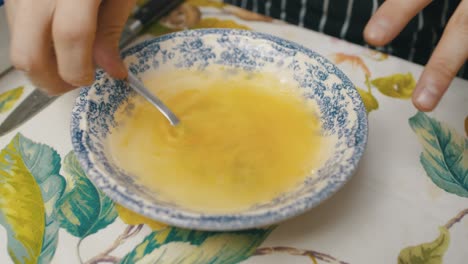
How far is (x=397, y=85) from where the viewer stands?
2.26 feet

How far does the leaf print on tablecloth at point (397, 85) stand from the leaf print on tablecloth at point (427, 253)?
24 cm

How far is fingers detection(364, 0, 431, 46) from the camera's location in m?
0.53

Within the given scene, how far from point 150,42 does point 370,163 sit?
0.32 m

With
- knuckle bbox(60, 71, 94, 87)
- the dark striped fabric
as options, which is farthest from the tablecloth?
the dark striped fabric

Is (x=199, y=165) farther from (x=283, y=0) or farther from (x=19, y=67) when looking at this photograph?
(x=283, y=0)

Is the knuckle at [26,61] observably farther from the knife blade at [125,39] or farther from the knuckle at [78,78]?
the knife blade at [125,39]

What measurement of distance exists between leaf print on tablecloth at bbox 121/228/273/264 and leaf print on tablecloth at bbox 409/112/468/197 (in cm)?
22

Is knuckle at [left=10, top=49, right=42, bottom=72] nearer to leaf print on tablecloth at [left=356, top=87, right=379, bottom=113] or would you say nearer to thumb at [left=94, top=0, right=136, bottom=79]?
thumb at [left=94, top=0, right=136, bottom=79]

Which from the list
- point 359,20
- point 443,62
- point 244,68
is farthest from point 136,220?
point 359,20

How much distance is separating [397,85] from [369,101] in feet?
0.20

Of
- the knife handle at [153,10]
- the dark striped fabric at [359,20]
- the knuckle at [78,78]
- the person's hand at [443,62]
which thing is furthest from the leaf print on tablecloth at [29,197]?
the dark striped fabric at [359,20]

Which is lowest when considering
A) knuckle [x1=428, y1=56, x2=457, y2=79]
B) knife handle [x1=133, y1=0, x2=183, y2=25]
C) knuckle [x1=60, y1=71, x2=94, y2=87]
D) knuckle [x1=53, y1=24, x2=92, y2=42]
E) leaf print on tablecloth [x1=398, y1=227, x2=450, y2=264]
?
leaf print on tablecloth [x1=398, y1=227, x2=450, y2=264]

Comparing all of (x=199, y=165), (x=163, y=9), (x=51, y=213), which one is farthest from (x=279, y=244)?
(x=163, y=9)

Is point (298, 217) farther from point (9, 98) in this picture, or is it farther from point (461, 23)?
point (9, 98)
